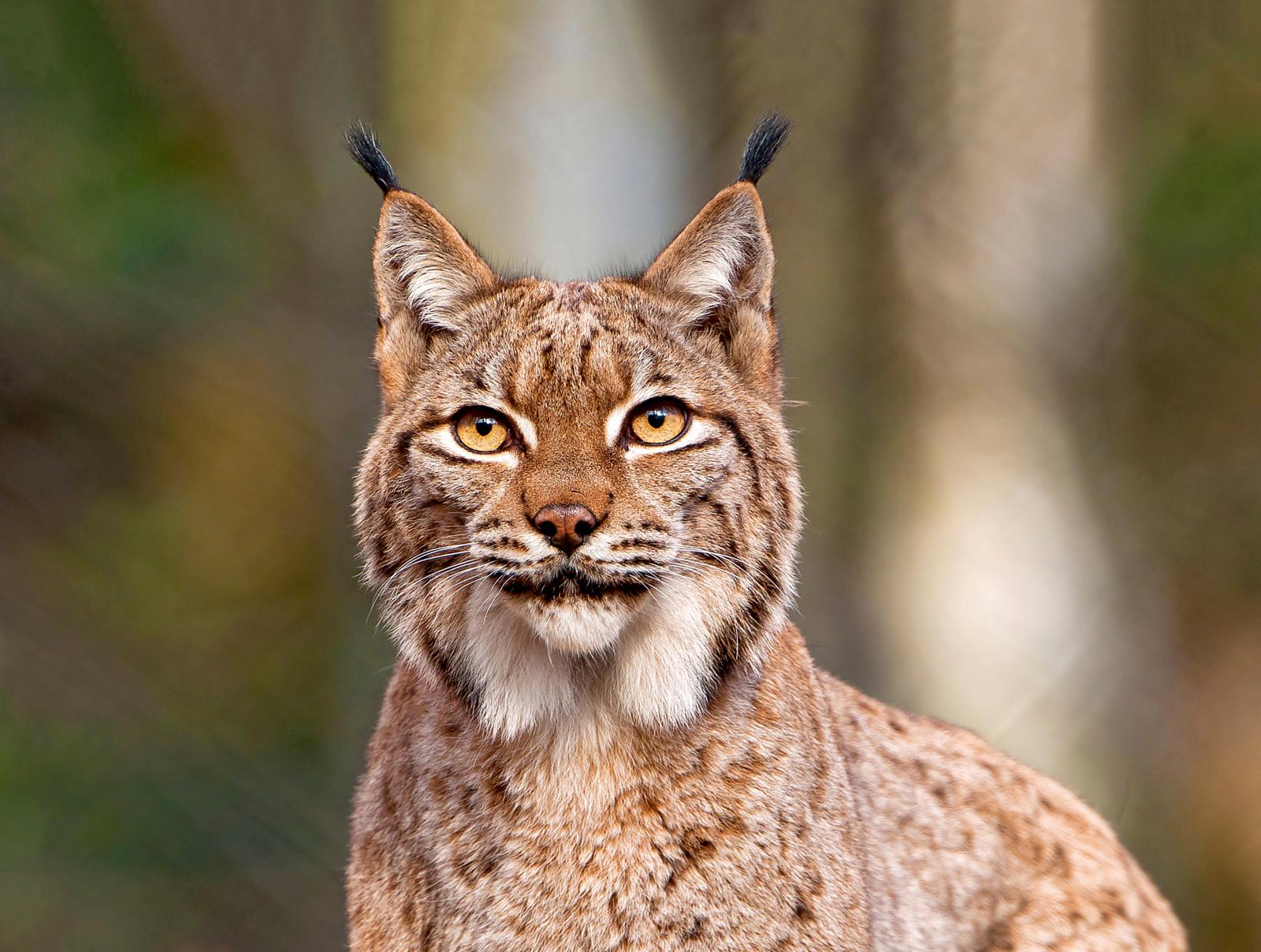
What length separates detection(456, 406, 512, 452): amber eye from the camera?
267cm

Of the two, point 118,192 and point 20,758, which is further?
point 118,192

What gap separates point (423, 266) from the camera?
2986 mm

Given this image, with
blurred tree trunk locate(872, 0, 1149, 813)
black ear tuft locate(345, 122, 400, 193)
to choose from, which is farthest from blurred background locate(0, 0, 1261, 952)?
black ear tuft locate(345, 122, 400, 193)

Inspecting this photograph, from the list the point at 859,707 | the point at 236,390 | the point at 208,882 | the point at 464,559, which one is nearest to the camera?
the point at 464,559

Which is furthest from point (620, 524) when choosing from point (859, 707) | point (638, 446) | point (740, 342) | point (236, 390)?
point (236, 390)

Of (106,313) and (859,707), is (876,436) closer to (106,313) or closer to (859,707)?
(859,707)

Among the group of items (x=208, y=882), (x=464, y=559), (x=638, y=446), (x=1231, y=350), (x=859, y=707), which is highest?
(x=1231, y=350)

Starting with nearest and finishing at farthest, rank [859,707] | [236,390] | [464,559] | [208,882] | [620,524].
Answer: [620,524] < [464,559] < [859,707] < [208,882] < [236,390]

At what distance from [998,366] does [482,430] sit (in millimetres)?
4301

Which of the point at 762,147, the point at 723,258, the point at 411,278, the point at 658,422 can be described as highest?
the point at 762,147

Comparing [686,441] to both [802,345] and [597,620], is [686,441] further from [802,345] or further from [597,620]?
[802,345]

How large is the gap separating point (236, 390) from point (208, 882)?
211cm

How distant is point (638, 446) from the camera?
2.67 m

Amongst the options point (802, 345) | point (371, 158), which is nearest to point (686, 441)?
point (371, 158)
